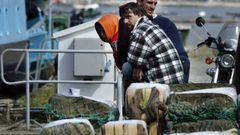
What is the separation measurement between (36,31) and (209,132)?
46.1 feet

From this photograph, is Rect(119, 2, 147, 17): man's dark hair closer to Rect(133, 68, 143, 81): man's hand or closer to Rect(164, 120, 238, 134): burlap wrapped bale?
Rect(133, 68, 143, 81): man's hand

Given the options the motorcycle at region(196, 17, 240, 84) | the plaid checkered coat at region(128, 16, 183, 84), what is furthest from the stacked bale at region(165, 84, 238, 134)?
the motorcycle at region(196, 17, 240, 84)

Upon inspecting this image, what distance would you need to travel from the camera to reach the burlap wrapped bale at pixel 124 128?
594 centimetres

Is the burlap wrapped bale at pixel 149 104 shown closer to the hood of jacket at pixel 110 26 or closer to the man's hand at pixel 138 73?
the man's hand at pixel 138 73

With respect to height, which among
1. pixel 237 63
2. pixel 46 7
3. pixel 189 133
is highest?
pixel 46 7

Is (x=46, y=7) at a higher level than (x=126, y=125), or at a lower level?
higher

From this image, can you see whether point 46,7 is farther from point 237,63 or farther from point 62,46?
point 237,63

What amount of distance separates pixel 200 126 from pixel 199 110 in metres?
0.19

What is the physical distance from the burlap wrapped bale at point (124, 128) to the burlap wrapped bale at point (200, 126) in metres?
0.35

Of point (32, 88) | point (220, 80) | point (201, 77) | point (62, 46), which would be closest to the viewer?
point (220, 80)

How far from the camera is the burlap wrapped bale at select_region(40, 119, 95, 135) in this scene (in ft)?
19.9

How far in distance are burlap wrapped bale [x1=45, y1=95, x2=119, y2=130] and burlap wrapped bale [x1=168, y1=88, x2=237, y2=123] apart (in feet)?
2.09

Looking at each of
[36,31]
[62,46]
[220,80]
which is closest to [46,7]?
[36,31]

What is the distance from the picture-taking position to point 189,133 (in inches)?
240
